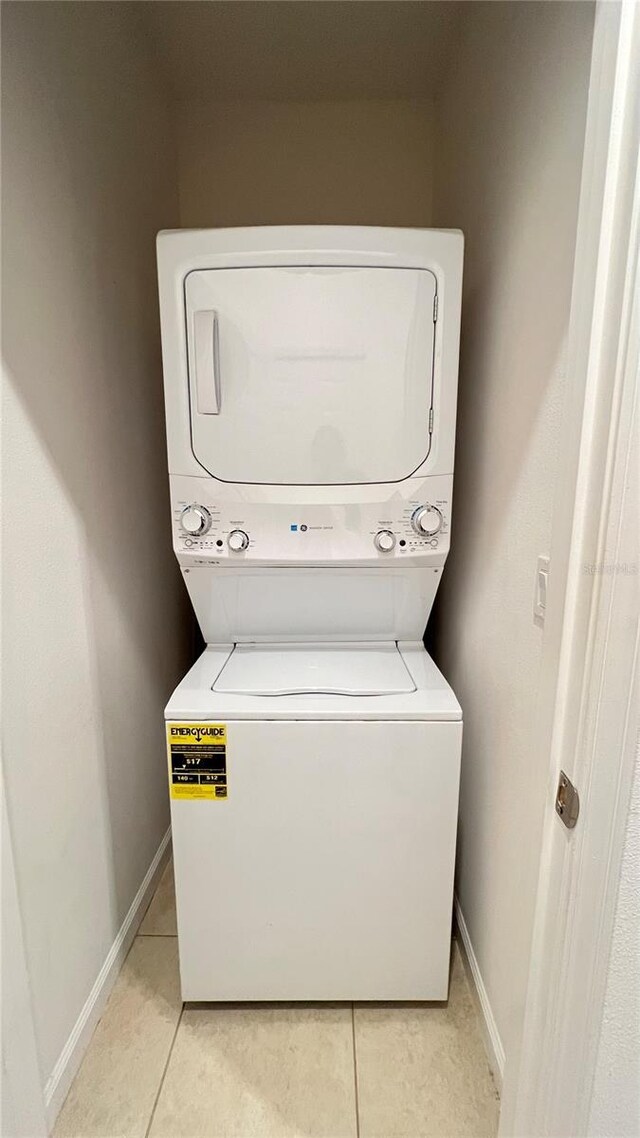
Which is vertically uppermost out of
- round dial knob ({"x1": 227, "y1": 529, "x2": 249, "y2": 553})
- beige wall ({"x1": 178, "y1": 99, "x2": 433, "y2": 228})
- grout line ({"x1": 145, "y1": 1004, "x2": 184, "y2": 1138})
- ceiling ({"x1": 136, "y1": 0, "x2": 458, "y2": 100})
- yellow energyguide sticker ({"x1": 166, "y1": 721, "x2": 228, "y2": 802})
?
ceiling ({"x1": 136, "y1": 0, "x2": 458, "y2": 100})

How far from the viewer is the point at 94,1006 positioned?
1415mm

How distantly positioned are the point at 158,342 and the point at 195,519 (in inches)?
30.8

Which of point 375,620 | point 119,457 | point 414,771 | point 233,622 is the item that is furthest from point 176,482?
point 414,771

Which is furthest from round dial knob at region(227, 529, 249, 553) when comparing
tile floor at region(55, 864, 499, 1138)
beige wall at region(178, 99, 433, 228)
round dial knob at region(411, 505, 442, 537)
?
beige wall at region(178, 99, 433, 228)

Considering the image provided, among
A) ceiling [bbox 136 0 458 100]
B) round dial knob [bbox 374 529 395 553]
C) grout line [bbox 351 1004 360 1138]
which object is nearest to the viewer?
grout line [bbox 351 1004 360 1138]

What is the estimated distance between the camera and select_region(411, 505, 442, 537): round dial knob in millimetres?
1472

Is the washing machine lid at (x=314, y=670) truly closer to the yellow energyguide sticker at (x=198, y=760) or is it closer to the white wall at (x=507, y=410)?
the yellow energyguide sticker at (x=198, y=760)

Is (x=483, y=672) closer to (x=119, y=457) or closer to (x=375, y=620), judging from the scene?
(x=375, y=620)

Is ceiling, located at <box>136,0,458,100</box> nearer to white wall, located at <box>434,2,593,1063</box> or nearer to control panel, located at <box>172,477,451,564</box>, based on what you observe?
white wall, located at <box>434,2,593,1063</box>

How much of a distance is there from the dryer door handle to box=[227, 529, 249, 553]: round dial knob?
274 mm

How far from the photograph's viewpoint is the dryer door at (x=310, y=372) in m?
1.38

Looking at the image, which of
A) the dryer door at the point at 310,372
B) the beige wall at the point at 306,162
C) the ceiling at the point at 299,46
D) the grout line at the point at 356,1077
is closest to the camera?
the grout line at the point at 356,1077

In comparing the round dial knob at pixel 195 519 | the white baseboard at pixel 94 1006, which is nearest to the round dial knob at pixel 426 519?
the round dial knob at pixel 195 519

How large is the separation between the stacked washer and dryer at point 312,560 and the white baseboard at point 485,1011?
9 centimetres
